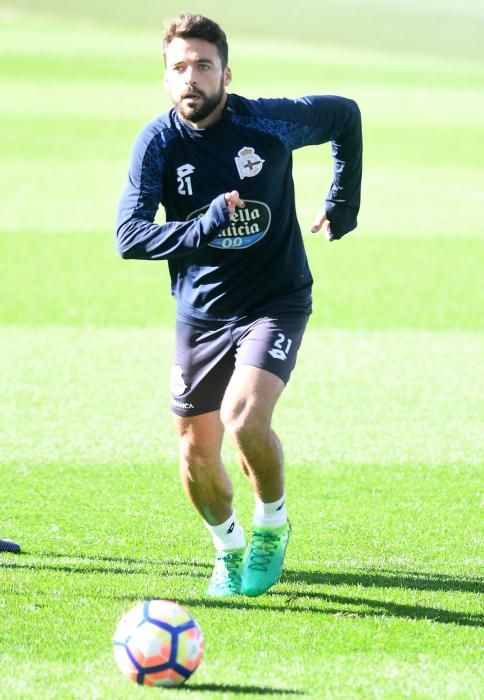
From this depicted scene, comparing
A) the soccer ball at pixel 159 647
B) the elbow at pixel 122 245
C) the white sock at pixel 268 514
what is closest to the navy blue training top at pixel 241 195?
the elbow at pixel 122 245

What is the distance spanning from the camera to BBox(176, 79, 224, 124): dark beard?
6402mm

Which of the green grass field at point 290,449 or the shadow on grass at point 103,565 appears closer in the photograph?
the green grass field at point 290,449

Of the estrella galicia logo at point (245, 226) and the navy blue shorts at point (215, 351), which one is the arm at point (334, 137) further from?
the navy blue shorts at point (215, 351)

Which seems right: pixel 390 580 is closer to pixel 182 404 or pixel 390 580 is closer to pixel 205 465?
pixel 205 465

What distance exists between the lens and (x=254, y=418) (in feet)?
20.8

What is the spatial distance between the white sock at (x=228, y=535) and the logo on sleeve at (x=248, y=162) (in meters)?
1.66

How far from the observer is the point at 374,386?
12047 millimetres

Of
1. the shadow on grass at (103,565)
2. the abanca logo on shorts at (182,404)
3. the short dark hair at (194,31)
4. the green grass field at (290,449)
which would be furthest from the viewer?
the shadow on grass at (103,565)

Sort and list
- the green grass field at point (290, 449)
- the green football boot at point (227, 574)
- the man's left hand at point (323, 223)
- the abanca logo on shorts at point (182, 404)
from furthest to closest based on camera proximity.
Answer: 1. the man's left hand at point (323, 223)
2. the abanca logo on shorts at point (182, 404)
3. the green football boot at point (227, 574)
4. the green grass field at point (290, 449)

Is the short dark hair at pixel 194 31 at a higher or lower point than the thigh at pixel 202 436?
higher

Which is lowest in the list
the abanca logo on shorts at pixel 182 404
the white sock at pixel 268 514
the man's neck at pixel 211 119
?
the white sock at pixel 268 514

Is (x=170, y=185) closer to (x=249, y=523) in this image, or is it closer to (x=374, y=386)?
(x=249, y=523)

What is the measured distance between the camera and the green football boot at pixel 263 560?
6.57m

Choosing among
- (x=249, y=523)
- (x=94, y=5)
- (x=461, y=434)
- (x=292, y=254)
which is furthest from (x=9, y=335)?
(x=94, y=5)
